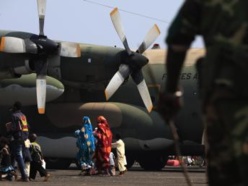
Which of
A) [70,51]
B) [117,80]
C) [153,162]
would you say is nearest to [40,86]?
[70,51]

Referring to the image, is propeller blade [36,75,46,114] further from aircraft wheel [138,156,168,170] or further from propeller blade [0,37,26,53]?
aircraft wheel [138,156,168,170]

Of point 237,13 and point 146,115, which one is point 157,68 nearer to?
point 146,115

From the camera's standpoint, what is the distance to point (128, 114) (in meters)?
24.4

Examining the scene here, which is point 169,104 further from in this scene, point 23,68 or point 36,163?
point 23,68

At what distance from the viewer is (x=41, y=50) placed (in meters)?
21.2

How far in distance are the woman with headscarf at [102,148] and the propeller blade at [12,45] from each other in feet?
9.65

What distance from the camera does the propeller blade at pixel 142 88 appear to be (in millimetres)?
22859

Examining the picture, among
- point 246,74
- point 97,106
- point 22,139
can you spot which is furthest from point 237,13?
point 97,106

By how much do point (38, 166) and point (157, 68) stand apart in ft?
29.0

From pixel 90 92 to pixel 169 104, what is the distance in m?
21.5

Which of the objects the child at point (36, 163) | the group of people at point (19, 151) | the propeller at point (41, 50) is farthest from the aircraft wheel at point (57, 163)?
the group of people at point (19, 151)

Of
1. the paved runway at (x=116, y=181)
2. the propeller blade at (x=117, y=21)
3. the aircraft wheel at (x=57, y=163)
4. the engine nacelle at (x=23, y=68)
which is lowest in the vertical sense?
the paved runway at (x=116, y=181)

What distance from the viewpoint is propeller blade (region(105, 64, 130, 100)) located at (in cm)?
2203

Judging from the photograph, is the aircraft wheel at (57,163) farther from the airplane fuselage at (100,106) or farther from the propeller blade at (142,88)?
the propeller blade at (142,88)
